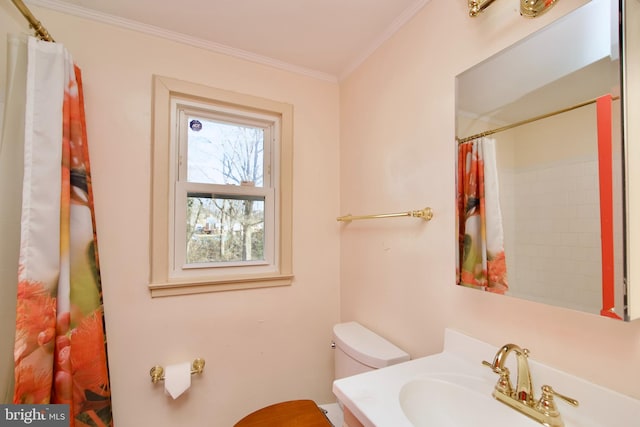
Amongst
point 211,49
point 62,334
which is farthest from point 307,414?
point 211,49

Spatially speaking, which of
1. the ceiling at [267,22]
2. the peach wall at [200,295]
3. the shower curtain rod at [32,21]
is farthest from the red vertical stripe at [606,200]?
the shower curtain rod at [32,21]

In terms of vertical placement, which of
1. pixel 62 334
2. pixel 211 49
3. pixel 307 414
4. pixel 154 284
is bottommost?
pixel 307 414

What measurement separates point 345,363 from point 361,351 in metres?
0.19

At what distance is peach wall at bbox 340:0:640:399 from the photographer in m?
0.75

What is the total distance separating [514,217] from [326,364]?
141 cm

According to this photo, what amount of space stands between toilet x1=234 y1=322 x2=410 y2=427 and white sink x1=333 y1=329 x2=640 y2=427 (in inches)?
10.2

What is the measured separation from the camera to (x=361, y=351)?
4.13 feet

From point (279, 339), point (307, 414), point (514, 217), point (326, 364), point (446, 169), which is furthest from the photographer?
point (326, 364)

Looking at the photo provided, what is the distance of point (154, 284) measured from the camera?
4.49 feet

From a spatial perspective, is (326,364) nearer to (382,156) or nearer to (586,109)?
(382,156)

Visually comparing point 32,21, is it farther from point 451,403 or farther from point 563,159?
point 451,403

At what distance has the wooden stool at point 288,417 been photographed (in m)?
1.24

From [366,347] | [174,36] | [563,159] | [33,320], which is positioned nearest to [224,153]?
[174,36]

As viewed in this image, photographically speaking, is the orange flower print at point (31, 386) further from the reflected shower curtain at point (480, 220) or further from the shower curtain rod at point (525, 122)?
the shower curtain rod at point (525, 122)
